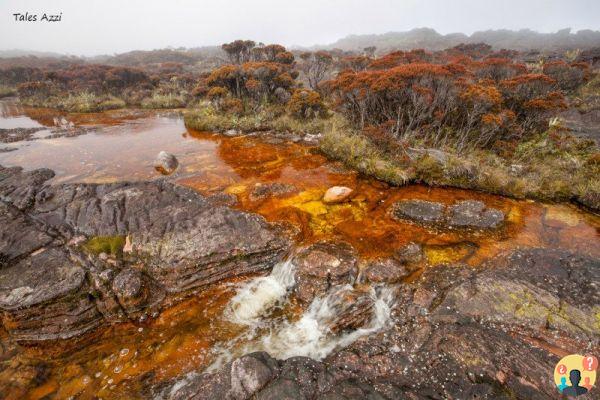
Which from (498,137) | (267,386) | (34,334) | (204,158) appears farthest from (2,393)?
(498,137)

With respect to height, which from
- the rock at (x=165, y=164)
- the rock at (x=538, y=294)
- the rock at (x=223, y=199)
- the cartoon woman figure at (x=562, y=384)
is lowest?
the cartoon woman figure at (x=562, y=384)

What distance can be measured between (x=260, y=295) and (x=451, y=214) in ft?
17.6

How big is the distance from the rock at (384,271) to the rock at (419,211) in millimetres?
1929

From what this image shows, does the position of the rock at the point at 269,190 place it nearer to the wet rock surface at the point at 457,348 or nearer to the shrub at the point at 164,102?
the wet rock surface at the point at 457,348

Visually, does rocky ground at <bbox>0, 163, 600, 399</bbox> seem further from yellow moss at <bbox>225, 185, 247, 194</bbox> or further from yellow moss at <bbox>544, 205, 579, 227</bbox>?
yellow moss at <bbox>544, 205, 579, 227</bbox>

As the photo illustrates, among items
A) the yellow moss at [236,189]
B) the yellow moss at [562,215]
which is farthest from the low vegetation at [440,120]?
the yellow moss at [236,189]

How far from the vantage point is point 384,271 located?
19.3 feet

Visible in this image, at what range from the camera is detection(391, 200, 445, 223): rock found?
7541mm

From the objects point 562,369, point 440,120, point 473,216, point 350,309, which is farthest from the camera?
point 440,120

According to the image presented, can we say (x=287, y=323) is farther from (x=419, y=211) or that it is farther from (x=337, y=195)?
(x=419, y=211)

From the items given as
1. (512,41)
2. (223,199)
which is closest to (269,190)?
(223,199)

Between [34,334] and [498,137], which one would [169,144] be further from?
[498,137]

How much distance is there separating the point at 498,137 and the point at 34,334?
1482 cm

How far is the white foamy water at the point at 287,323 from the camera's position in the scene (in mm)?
4777
